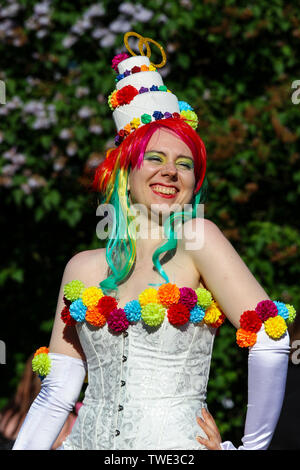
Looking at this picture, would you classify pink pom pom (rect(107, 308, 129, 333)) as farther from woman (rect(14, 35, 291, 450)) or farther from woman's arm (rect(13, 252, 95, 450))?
woman's arm (rect(13, 252, 95, 450))

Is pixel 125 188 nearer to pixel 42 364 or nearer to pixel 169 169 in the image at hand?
pixel 169 169

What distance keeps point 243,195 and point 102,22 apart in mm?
1483

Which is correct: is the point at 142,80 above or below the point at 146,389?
above

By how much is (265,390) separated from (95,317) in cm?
57

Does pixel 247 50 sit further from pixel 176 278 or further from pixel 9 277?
pixel 176 278

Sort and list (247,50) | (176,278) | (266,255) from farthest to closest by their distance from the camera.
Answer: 1. (247,50)
2. (266,255)
3. (176,278)

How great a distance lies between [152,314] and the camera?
85.9 inches

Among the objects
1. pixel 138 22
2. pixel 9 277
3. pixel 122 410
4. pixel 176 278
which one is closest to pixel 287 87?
pixel 138 22

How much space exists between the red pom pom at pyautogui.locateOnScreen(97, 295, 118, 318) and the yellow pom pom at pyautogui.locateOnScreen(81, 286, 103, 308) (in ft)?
0.11

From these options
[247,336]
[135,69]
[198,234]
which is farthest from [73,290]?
[135,69]

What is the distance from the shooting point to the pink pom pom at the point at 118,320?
7.30 ft

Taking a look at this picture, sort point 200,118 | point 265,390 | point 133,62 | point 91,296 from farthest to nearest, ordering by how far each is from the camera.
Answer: point 200,118 → point 133,62 → point 91,296 → point 265,390

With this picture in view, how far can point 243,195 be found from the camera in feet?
14.5

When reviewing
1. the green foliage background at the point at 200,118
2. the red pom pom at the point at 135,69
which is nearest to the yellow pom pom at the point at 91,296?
the red pom pom at the point at 135,69
